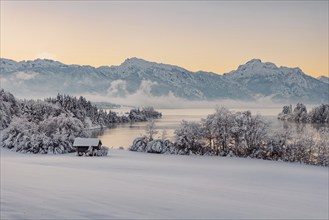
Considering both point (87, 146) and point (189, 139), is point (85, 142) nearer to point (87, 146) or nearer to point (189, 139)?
point (87, 146)

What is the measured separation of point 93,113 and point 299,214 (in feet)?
515

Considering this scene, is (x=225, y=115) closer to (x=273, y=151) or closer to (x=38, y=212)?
(x=273, y=151)

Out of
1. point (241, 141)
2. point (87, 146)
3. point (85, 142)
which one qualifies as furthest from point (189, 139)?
point (85, 142)

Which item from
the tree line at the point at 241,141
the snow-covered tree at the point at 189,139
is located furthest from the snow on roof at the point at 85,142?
the snow-covered tree at the point at 189,139

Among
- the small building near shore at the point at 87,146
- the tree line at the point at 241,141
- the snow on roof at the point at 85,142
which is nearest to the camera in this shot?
the tree line at the point at 241,141

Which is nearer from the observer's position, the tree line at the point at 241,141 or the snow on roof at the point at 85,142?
the tree line at the point at 241,141

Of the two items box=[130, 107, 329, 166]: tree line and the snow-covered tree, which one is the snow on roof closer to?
box=[130, 107, 329, 166]: tree line

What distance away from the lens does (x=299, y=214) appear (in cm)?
1134

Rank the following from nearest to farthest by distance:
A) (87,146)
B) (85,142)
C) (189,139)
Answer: (87,146), (85,142), (189,139)

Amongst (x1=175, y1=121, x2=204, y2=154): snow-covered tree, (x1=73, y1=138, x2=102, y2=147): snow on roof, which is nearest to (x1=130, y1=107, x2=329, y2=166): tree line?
(x1=175, y1=121, x2=204, y2=154): snow-covered tree

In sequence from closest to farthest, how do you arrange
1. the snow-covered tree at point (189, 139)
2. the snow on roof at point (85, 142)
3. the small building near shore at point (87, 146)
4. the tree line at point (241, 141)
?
the tree line at point (241, 141) → the small building near shore at point (87, 146) → the snow on roof at point (85, 142) → the snow-covered tree at point (189, 139)

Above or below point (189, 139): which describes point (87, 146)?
below

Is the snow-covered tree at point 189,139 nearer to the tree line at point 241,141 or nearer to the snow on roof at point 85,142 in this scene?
the tree line at point 241,141

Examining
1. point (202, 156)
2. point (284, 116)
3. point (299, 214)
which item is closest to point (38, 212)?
point (299, 214)
